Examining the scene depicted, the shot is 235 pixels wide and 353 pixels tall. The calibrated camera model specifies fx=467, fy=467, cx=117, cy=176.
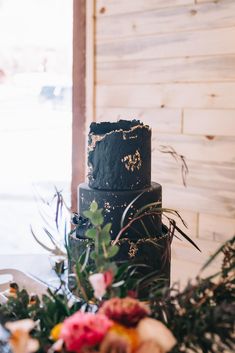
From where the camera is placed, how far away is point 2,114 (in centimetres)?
242

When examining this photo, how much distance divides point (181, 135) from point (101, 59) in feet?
1.77

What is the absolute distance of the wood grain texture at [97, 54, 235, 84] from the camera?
1.83 m

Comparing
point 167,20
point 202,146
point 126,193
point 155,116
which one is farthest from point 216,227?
point 126,193

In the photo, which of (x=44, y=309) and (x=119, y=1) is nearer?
(x=44, y=309)

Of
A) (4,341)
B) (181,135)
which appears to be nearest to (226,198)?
(181,135)

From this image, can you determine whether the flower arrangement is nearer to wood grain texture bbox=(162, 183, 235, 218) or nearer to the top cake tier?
the top cake tier

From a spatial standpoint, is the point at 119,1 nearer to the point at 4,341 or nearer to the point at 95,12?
the point at 95,12

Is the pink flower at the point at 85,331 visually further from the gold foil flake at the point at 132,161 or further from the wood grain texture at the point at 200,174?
the wood grain texture at the point at 200,174

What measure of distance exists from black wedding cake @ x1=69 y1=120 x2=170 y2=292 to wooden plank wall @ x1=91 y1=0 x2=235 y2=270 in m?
0.89

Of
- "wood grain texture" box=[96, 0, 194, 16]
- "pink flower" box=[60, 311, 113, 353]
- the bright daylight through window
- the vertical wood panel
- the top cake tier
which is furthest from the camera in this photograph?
the bright daylight through window

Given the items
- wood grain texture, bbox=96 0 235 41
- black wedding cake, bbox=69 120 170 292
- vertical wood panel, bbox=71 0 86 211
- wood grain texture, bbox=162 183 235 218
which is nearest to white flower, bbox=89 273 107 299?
black wedding cake, bbox=69 120 170 292

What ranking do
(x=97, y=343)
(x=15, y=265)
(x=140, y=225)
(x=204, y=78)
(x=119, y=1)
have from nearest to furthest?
1. (x=97, y=343)
2. (x=140, y=225)
3. (x=15, y=265)
4. (x=204, y=78)
5. (x=119, y=1)

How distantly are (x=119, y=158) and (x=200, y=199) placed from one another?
1012 millimetres

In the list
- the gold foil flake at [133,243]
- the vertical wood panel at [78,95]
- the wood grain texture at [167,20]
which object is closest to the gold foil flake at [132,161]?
the gold foil flake at [133,243]
